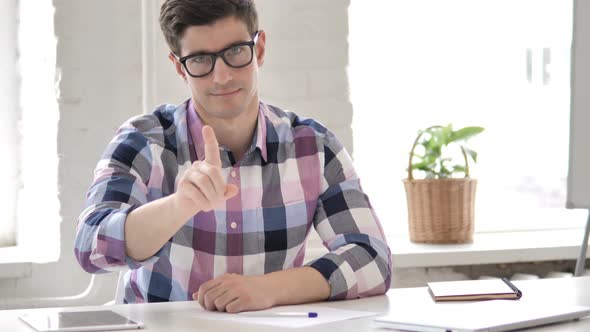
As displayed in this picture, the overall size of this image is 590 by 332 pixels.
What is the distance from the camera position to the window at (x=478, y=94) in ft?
11.4

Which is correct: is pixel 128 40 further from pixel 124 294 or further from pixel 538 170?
pixel 538 170

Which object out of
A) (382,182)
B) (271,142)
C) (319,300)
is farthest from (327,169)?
(382,182)

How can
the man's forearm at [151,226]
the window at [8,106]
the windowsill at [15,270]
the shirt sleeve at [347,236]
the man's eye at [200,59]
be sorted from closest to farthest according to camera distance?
the man's forearm at [151,226], the shirt sleeve at [347,236], the man's eye at [200,59], the windowsill at [15,270], the window at [8,106]

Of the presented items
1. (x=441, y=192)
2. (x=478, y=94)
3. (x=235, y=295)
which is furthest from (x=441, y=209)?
(x=235, y=295)

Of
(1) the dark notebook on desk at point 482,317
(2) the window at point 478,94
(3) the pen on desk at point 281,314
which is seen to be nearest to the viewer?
(1) the dark notebook on desk at point 482,317

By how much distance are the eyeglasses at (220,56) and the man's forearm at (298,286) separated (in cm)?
45

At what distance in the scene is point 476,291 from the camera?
1.75 meters

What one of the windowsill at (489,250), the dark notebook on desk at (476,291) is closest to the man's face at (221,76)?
the dark notebook on desk at (476,291)

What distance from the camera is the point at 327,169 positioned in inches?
83.7

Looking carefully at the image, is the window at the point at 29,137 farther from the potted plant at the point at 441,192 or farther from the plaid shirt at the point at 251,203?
the potted plant at the point at 441,192

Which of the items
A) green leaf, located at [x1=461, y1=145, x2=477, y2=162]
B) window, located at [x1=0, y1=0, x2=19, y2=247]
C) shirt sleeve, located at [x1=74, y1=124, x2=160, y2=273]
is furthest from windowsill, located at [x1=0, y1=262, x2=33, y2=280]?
green leaf, located at [x1=461, y1=145, x2=477, y2=162]

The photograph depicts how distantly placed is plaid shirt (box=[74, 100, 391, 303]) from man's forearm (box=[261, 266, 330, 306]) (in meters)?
0.11

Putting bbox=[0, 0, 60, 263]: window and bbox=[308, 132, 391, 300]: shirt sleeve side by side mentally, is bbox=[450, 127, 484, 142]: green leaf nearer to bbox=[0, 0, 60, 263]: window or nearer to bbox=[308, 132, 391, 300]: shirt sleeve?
bbox=[308, 132, 391, 300]: shirt sleeve

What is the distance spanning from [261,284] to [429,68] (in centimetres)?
198
